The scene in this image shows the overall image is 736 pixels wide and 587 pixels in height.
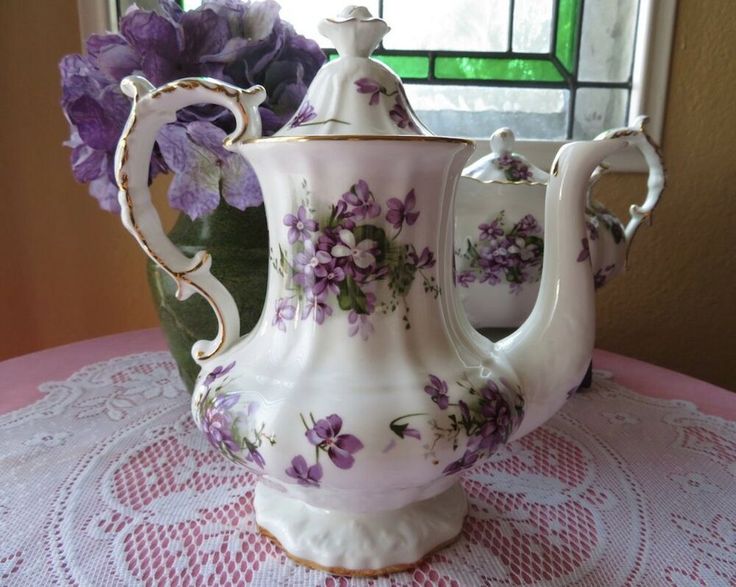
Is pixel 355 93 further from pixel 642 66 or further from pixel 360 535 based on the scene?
pixel 642 66

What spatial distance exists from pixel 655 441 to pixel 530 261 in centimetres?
23

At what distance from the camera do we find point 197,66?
0.52m

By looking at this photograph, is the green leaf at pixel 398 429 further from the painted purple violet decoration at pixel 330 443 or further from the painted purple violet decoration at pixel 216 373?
the painted purple violet decoration at pixel 216 373

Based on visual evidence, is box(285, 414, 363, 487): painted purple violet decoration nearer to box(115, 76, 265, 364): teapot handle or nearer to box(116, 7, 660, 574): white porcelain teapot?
box(116, 7, 660, 574): white porcelain teapot

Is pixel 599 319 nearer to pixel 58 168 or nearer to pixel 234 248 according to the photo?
pixel 234 248

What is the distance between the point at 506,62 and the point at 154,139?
0.92 m

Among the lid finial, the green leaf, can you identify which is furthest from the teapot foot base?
the lid finial

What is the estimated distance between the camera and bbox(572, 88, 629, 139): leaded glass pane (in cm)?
111

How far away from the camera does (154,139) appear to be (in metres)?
0.40

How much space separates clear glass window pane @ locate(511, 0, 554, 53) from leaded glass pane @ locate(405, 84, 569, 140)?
82 mm

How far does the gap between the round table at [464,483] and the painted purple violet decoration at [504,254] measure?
18cm

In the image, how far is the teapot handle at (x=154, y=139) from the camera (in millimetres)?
383

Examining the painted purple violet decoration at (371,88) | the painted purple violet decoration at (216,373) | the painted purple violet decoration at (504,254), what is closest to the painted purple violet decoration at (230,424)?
the painted purple violet decoration at (216,373)

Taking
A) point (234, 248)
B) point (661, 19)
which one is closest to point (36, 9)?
point (234, 248)
